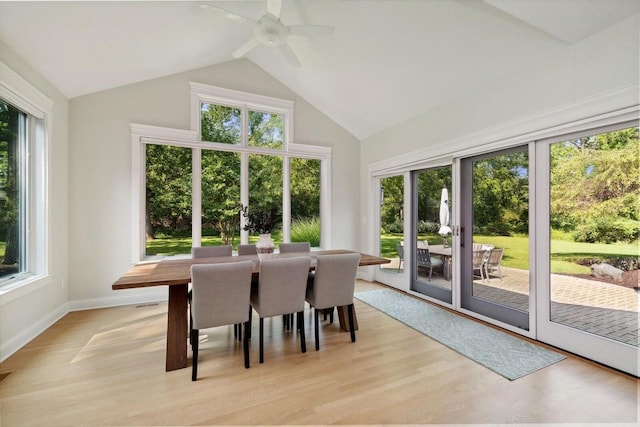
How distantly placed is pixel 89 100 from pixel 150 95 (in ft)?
2.30

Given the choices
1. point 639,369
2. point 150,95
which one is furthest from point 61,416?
point 639,369

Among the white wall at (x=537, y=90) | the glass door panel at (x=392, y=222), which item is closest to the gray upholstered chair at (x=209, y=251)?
the glass door panel at (x=392, y=222)

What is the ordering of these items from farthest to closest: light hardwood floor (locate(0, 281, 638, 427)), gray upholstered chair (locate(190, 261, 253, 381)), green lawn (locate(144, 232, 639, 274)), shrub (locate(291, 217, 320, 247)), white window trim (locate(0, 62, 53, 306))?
shrub (locate(291, 217, 320, 247)), white window trim (locate(0, 62, 53, 306)), green lawn (locate(144, 232, 639, 274)), gray upholstered chair (locate(190, 261, 253, 381)), light hardwood floor (locate(0, 281, 638, 427))

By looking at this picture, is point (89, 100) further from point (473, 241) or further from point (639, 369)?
point (639, 369)

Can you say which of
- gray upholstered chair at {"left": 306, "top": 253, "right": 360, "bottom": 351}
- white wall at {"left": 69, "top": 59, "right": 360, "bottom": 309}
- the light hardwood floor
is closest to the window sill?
the light hardwood floor

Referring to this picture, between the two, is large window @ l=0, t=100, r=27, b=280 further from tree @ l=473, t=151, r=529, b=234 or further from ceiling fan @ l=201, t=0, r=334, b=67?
tree @ l=473, t=151, r=529, b=234

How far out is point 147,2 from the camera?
2.53m

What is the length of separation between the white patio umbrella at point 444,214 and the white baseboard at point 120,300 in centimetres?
400

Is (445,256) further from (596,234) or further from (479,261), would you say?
(596,234)

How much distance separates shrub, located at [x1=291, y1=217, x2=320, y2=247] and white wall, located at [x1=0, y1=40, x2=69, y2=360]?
307 centimetres

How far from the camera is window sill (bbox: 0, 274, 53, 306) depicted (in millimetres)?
2402

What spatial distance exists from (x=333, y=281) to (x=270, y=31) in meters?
2.44

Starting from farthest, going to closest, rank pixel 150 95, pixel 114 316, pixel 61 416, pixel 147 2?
pixel 150 95 → pixel 114 316 → pixel 147 2 → pixel 61 416

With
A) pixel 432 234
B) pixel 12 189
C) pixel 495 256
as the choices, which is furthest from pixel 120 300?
pixel 495 256
